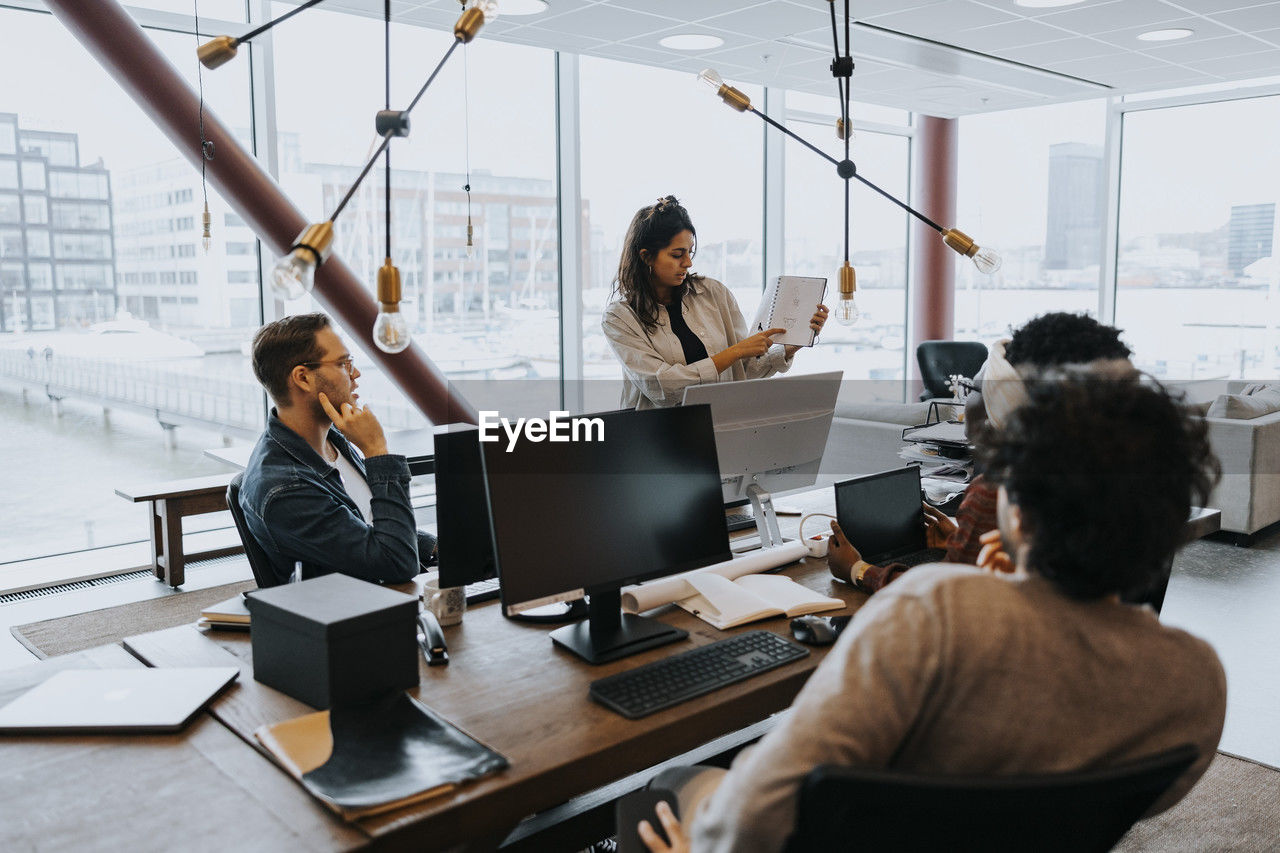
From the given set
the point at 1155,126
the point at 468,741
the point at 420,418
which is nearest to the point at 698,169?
the point at 420,418

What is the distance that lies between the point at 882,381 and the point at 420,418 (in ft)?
16.0

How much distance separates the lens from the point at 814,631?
6.03ft

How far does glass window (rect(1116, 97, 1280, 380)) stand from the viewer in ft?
25.4

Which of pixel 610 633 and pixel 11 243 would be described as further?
pixel 11 243

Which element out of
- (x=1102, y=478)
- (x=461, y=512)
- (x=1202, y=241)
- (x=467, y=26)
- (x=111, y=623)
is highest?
(x=1202, y=241)

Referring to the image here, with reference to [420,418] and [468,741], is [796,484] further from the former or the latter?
[420,418]

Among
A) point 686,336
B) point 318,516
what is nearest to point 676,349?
point 686,336

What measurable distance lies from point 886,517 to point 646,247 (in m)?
1.20

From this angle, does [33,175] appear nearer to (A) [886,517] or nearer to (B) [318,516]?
(B) [318,516]

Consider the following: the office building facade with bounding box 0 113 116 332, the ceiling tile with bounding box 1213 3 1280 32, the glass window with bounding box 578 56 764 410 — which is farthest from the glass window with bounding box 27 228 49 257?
the ceiling tile with bounding box 1213 3 1280 32

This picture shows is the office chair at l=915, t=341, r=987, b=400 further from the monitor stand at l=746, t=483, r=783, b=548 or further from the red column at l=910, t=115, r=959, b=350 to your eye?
the monitor stand at l=746, t=483, r=783, b=548

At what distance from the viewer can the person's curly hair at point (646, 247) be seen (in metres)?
3.04

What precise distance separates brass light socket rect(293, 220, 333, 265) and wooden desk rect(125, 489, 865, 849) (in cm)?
71

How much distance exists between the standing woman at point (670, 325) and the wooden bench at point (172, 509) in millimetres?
2366
